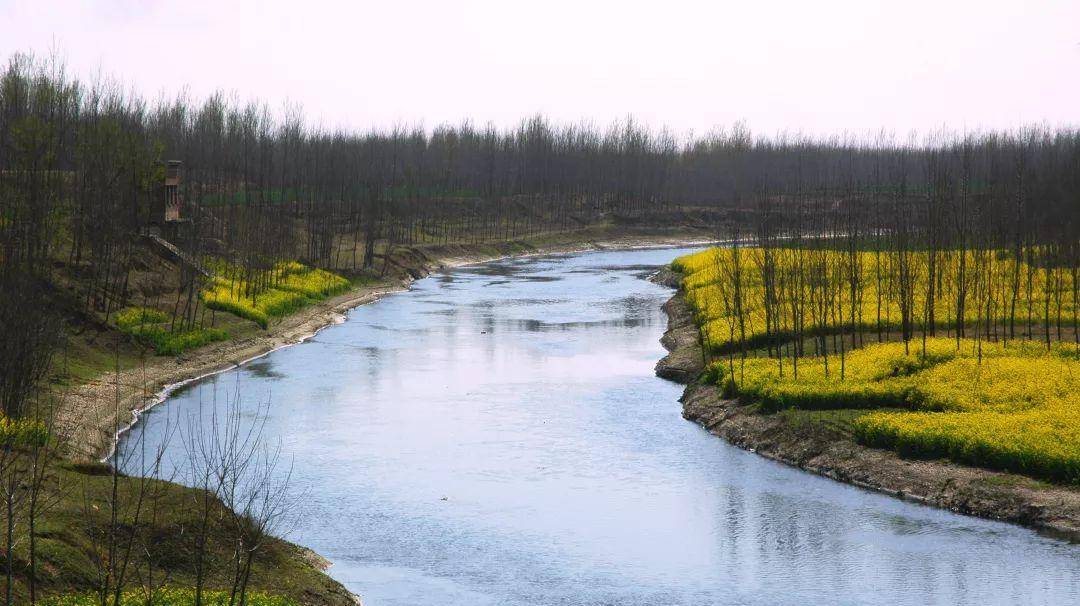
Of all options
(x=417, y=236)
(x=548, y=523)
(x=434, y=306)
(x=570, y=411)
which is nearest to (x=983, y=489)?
(x=548, y=523)

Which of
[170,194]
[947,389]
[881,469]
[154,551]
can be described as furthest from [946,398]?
[170,194]

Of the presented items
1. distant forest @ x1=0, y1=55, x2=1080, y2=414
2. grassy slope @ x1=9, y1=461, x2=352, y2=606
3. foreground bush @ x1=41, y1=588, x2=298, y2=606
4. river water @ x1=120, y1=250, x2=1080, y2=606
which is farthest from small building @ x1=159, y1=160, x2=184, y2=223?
foreground bush @ x1=41, y1=588, x2=298, y2=606

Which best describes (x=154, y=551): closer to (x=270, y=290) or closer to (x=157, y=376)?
(x=157, y=376)

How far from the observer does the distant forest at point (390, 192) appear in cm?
5544

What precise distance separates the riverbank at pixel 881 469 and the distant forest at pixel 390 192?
38.0 ft

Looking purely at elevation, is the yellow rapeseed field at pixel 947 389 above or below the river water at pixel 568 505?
above

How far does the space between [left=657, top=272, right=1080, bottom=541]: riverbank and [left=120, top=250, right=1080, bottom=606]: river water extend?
1.81ft

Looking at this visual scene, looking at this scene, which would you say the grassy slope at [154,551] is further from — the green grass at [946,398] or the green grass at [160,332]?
the green grass at [160,332]

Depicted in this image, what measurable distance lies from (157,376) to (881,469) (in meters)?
28.7

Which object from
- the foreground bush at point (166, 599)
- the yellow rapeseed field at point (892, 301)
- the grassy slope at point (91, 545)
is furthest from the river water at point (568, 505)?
the yellow rapeseed field at point (892, 301)

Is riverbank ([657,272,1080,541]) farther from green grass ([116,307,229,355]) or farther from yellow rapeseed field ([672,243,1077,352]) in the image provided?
green grass ([116,307,229,355])

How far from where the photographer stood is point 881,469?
32562mm

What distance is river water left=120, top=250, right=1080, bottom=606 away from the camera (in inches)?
981

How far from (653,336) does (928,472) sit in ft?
103
